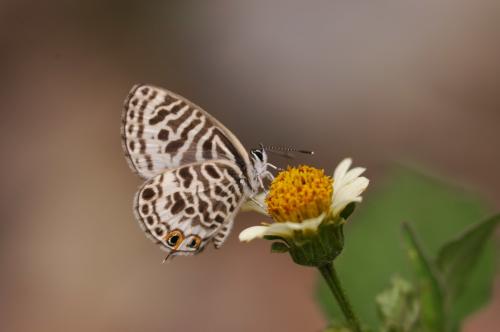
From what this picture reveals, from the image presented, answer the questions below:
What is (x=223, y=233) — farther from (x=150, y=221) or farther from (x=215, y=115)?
(x=215, y=115)

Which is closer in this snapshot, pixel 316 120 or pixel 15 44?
pixel 316 120

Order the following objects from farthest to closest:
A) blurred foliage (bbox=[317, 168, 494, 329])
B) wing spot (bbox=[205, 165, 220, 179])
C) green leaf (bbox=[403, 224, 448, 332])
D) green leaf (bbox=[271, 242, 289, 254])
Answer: blurred foliage (bbox=[317, 168, 494, 329]), wing spot (bbox=[205, 165, 220, 179]), green leaf (bbox=[271, 242, 289, 254]), green leaf (bbox=[403, 224, 448, 332])

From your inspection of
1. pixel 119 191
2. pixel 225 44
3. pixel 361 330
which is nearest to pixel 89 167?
pixel 119 191

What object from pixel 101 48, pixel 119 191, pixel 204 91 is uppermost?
pixel 101 48

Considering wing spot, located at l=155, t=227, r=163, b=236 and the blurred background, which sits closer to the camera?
wing spot, located at l=155, t=227, r=163, b=236

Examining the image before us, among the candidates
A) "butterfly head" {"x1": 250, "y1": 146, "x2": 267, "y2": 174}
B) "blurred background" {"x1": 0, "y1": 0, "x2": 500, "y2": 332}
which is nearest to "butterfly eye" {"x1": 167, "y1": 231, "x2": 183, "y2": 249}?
"butterfly head" {"x1": 250, "y1": 146, "x2": 267, "y2": 174}

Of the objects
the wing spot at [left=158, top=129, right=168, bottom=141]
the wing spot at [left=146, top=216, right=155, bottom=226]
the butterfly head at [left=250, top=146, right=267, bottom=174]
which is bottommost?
the wing spot at [left=146, top=216, right=155, bottom=226]

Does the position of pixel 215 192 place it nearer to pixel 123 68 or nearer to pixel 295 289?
pixel 295 289

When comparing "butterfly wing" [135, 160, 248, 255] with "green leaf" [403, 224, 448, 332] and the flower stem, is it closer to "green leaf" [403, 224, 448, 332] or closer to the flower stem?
the flower stem
